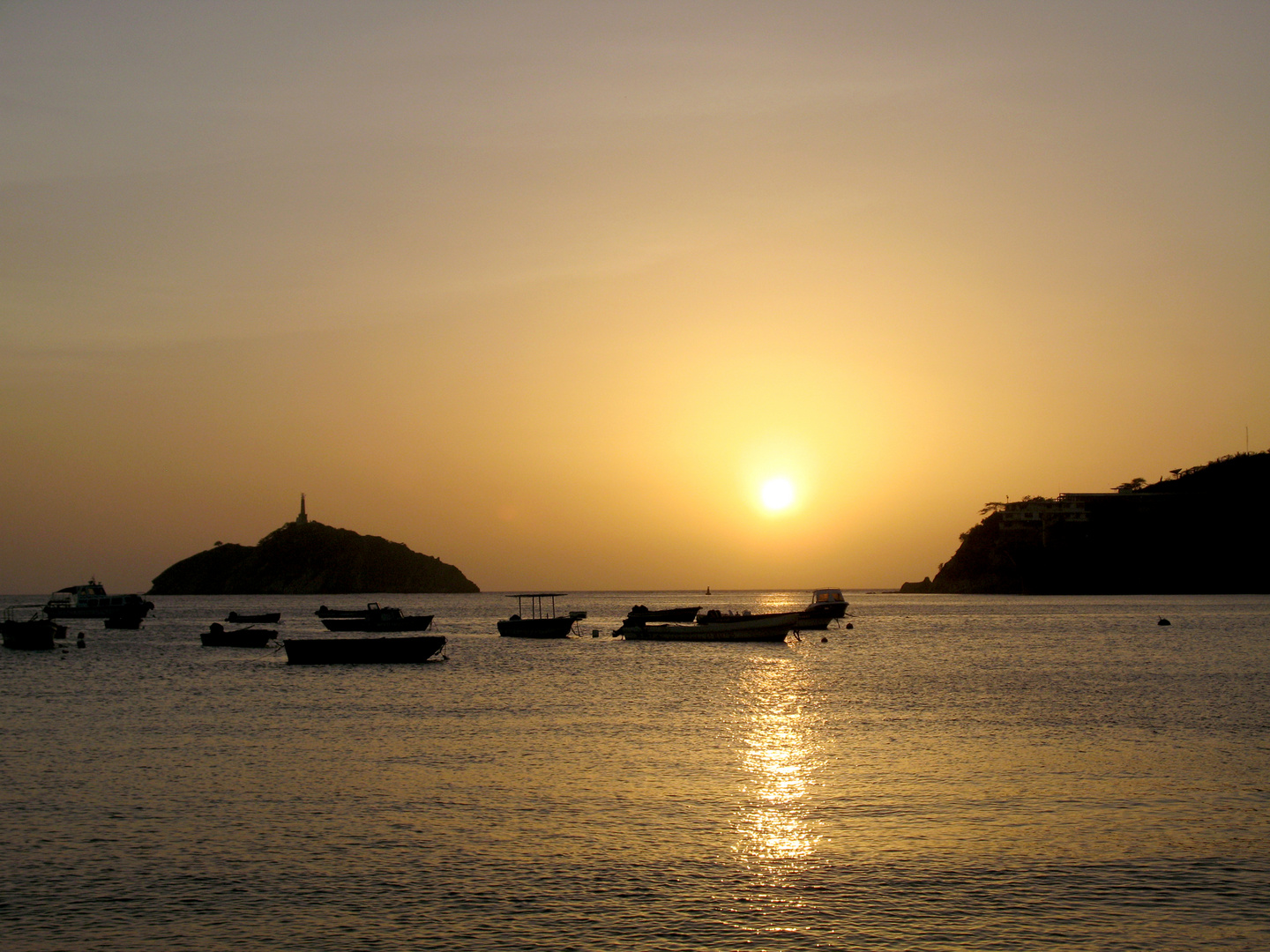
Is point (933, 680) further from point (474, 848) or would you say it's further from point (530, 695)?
point (474, 848)

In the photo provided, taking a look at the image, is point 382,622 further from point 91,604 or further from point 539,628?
point 91,604

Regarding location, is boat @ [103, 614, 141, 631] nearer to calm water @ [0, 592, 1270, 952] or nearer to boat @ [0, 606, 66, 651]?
boat @ [0, 606, 66, 651]

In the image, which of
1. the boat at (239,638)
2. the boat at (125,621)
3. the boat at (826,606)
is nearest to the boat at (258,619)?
the boat at (125,621)

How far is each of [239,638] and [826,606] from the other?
70.4m

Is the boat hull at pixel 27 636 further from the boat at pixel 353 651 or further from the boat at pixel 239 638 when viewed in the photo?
the boat at pixel 353 651

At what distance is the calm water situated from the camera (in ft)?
52.7

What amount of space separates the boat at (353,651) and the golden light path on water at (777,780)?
29.9 meters

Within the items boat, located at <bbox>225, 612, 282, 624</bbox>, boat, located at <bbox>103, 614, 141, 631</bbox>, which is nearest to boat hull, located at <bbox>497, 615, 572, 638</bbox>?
boat, located at <bbox>225, 612, 282, 624</bbox>

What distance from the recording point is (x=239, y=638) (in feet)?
302

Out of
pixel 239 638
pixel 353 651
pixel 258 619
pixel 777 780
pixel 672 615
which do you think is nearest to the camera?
pixel 777 780

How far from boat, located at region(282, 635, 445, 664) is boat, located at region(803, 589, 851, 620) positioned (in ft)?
167

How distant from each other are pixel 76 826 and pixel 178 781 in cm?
515

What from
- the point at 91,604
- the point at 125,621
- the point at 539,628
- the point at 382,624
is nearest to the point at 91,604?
the point at 91,604

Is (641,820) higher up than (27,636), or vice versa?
(27,636)
